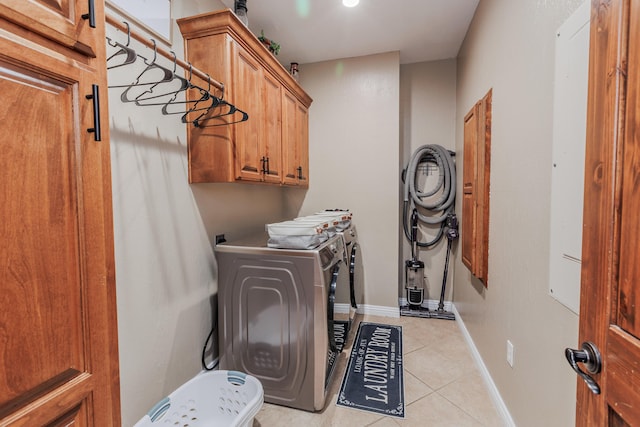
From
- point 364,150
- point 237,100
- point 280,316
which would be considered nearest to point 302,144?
point 364,150

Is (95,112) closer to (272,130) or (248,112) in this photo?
(248,112)

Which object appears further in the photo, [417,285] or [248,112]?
[417,285]

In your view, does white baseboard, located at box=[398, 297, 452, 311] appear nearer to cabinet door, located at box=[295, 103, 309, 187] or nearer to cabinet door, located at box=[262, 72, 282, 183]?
cabinet door, located at box=[295, 103, 309, 187]

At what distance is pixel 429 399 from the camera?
1.90m

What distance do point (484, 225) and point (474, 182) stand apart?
398 millimetres

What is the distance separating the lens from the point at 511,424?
159 centimetres

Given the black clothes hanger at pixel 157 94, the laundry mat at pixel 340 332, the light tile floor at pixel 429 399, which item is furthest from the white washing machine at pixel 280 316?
the black clothes hanger at pixel 157 94

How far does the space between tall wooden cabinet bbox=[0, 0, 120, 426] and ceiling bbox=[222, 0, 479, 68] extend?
2.00 meters

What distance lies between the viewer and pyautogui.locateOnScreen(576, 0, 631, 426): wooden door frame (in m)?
0.62

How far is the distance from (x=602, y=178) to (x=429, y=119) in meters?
2.91

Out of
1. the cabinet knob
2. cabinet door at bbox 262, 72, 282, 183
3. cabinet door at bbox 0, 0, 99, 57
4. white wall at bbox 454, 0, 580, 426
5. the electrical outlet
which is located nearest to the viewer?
cabinet door at bbox 0, 0, 99, 57

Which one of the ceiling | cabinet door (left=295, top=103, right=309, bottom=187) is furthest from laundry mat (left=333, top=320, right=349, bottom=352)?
the ceiling

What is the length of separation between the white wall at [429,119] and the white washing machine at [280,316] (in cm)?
182

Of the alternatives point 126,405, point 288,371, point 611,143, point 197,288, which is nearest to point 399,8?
point 611,143
